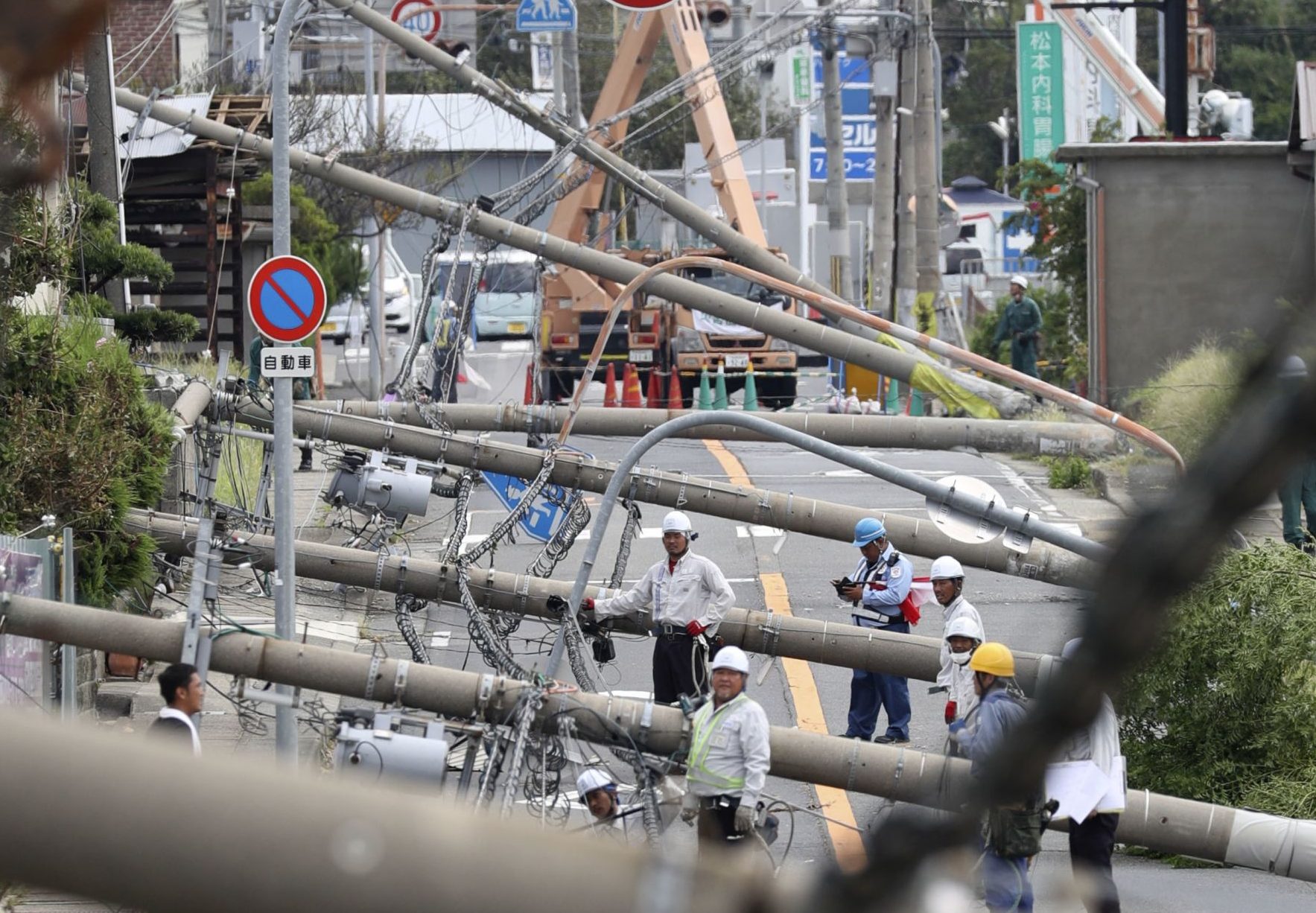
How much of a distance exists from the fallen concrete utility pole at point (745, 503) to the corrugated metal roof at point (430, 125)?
18857 mm

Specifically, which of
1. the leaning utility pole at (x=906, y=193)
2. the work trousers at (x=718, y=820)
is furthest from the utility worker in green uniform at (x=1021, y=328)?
the work trousers at (x=718, y=820)

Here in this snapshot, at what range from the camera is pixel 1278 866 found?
8.56 meters

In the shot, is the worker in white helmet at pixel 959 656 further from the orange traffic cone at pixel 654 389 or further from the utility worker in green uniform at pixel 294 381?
the orange traffic cone at pixel 654 389

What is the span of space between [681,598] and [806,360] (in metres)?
27.0

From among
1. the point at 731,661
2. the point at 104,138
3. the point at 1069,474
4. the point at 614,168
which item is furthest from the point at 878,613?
the point at 104,138

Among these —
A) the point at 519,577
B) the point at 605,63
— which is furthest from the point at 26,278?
the point at 605,63

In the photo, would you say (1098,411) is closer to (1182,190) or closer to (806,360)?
(1182,190)

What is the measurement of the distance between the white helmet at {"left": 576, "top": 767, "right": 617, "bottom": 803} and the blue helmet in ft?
14.7

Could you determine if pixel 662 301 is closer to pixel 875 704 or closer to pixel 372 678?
pixel 875 704

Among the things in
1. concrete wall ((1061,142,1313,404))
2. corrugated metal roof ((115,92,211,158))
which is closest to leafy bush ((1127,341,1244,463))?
concrete wall ((1061,142,1313,404))

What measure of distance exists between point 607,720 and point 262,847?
717cm

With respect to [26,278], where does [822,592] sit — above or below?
below

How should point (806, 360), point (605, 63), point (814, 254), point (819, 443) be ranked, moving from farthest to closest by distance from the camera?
1. point (605, 63)
2. point (814, 254)
3. point (806, 360)
4. point (819, 443)

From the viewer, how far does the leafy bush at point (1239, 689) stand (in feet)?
34.1
